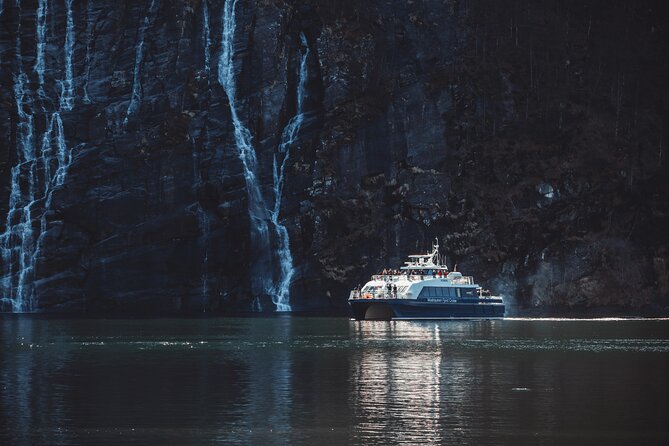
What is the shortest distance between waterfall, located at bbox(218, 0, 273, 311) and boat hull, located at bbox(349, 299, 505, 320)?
31.3 m

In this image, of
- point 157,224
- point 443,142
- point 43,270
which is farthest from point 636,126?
point 43,270

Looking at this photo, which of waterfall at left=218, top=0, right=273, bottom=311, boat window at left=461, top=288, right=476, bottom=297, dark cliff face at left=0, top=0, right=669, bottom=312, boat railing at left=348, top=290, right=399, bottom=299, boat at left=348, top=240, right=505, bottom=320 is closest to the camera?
boat at left=348, top=240, right=505, bottom=320

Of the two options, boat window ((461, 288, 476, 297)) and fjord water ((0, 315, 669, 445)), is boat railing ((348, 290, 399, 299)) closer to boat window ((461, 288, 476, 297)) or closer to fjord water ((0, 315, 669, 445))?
boat window ((461, 288, 476, 297))

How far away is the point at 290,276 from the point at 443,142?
31792 millimetres

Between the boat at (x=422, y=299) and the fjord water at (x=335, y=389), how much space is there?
1510 inches

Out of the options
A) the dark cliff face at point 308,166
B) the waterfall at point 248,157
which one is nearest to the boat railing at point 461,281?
the dark cliff face at point 308,166

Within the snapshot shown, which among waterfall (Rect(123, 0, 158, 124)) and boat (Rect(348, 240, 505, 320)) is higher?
waterfall (Rect(123, 0, 158, 124))

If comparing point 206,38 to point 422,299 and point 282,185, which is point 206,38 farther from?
point 422,299

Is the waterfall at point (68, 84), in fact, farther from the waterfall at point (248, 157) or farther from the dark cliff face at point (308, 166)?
the waterfall at point (248, 157)

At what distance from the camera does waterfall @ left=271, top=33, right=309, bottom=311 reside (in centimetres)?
18038

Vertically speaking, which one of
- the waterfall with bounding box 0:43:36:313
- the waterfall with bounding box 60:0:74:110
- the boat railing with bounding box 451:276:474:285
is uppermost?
the waterfall with bounding box 60:0:74:110

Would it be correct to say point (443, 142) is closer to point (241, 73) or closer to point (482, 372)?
point (241, 73)

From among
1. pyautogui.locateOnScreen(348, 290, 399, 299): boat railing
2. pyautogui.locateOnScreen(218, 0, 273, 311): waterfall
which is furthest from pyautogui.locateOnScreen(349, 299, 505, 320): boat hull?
pyautogui.locateOnScreen(218, 0, 273, 311): waterfall

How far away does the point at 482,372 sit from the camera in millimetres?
73562
